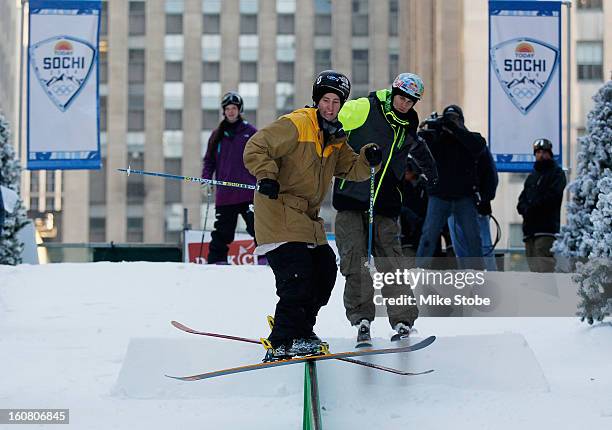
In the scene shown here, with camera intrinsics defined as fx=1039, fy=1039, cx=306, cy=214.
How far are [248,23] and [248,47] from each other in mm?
2005

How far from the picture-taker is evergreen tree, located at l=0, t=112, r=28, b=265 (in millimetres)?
11523

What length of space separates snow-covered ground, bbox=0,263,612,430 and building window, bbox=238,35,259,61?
70843mm

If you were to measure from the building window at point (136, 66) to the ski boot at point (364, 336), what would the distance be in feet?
241

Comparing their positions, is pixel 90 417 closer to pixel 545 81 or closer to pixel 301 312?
pixel 301 312

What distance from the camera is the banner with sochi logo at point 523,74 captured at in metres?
13.6

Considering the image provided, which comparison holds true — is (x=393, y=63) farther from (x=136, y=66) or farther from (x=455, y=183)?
(x=455, y=183)

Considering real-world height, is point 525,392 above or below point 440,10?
below

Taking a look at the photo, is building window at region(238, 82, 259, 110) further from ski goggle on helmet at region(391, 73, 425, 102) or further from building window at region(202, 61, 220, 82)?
ski goggle on helmet at region(391, 73, 425, 102)

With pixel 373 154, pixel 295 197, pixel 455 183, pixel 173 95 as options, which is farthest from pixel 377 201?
pixel 173 95

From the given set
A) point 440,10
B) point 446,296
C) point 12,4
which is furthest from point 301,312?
point 12,4

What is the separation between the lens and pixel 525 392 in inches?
226

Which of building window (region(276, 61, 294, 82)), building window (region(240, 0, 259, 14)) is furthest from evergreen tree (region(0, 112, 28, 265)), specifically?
building window (region(240, 0, 259, 14))

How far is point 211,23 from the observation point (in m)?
79.4

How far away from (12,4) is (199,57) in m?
14.4
